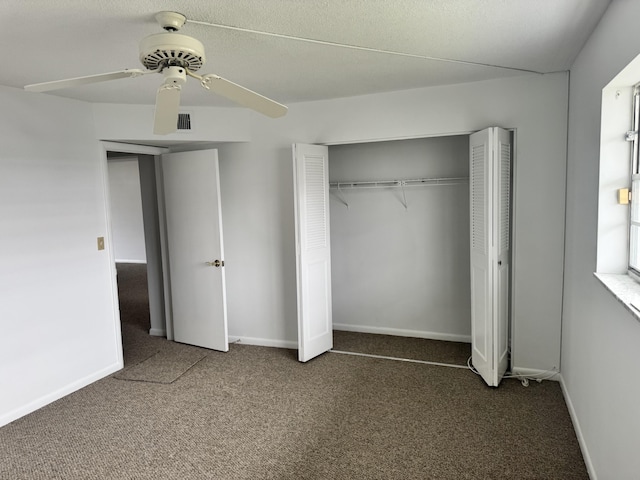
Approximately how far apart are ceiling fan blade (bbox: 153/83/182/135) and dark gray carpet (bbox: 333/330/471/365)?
9.23 feet

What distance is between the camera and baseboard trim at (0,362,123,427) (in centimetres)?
313

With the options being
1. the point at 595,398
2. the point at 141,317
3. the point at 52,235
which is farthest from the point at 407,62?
the point at 141,317

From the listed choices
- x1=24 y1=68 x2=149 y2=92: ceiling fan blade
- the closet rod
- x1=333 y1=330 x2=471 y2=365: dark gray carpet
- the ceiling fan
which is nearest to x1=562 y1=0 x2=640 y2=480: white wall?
x1=333 y1=330 x2=471 y2=365: dark gray carpet

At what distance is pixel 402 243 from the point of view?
465cm

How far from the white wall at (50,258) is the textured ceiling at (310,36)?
0.36 meters

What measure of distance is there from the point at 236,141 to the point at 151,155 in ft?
3.54

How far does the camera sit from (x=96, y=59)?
2.63 metres

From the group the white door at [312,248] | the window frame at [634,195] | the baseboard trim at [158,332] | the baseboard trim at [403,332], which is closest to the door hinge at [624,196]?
the window frame at [634,195]

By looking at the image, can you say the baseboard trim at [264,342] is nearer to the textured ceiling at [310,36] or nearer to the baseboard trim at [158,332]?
the baseboard trim at [158,332]

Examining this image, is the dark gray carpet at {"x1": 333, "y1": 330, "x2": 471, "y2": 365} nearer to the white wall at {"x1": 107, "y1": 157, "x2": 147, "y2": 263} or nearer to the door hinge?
the door hinge

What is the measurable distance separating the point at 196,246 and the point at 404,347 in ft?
7.48

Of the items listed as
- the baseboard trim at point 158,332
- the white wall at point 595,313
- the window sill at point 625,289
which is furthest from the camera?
the baseboard trim at point 158,332

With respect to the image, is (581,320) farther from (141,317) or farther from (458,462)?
(141,317)

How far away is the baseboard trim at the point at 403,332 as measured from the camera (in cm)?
449
